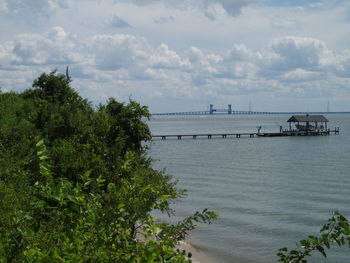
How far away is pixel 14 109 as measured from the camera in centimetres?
2809

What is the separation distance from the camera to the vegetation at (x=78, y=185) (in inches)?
176

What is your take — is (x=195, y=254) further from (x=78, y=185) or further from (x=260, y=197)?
(x=78, y=185)

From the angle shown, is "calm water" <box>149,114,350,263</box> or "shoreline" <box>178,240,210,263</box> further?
"calm water" <box>149,114,350,263</box>

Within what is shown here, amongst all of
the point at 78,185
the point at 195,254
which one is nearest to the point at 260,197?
the point at 195,254

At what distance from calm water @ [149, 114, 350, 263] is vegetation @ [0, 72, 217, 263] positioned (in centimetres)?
403

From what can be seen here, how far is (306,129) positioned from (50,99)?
103 metres

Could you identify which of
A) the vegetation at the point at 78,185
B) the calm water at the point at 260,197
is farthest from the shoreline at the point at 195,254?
the vegetation at the point at 78,185

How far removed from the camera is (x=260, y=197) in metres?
41.6

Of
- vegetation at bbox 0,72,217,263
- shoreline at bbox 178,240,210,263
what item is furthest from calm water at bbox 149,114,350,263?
vegetation at bbox 0,72,217,263

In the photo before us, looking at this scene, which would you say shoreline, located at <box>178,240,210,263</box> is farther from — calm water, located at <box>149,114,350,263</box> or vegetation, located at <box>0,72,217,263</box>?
vegetation, located at <box>0,72,217,263</box>

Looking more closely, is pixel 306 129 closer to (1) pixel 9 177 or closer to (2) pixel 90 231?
(1) pixel 9 177

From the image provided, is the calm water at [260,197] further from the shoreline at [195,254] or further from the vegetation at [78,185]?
the vegetation at [78,185]

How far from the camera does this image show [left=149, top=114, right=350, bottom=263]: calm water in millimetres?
27578

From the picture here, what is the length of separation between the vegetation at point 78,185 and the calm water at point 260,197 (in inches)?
159
